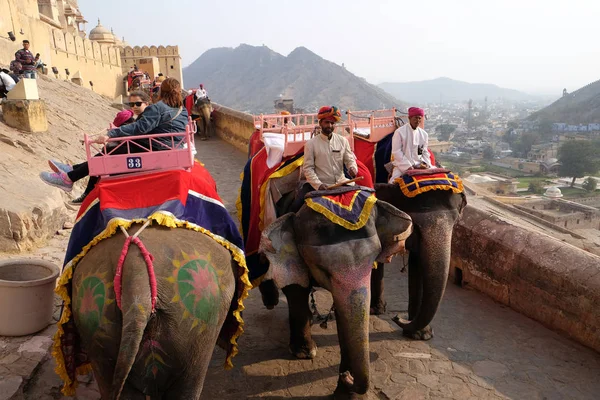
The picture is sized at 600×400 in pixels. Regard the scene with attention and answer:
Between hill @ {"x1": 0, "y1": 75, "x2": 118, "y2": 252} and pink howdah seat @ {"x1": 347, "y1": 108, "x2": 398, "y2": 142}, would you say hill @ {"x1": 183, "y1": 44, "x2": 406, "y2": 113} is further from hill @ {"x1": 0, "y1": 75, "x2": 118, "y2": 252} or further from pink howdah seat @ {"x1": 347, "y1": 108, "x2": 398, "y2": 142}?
pink howdah seat @ {"x1": 347, "y1": 108, "x2": 398, "y2": 142}

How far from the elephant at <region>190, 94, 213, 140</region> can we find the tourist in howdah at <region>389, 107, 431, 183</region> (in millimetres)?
13984

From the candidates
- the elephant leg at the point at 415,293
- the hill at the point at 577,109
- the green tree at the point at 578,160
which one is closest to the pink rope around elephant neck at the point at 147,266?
the elephant leg at the point at 415,293

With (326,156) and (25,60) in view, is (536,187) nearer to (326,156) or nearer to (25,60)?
(25,60)

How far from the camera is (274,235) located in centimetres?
419

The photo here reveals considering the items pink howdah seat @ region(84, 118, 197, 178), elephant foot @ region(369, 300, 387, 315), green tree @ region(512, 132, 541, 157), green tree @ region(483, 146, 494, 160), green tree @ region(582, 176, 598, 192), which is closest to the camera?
pink howdah seat @ region(84, 118, 197, 178)

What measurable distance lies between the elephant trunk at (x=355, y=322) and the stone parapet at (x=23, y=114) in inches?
352

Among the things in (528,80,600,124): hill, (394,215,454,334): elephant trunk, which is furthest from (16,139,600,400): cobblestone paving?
(528,80,600,124): hill

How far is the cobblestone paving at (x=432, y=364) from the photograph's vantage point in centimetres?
457

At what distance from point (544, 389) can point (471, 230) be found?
2423 millimetres

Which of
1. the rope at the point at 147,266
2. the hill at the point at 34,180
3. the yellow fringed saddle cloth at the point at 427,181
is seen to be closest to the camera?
the rope at the point at 147,266

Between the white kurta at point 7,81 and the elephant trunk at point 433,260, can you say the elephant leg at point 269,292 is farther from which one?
the white kurta at point 7,81

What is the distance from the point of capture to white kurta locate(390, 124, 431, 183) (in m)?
5.71

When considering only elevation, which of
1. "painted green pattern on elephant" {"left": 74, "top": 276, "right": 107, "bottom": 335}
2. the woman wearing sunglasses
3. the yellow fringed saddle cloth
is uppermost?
the woman wearing sunglasses

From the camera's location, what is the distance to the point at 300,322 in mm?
4961
